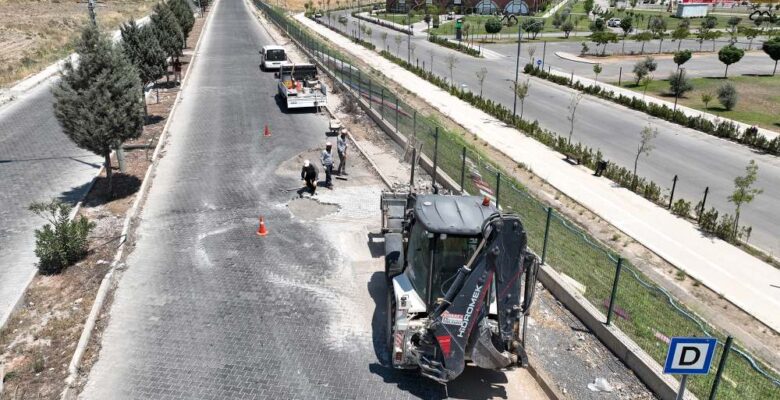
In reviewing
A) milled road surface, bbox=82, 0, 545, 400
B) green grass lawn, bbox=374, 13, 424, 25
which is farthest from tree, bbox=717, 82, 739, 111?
green grass lawn, bbox=374, 13, 424, 25

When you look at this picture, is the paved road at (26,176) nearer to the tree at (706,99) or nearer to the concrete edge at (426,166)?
the concrete edge at (426,166)

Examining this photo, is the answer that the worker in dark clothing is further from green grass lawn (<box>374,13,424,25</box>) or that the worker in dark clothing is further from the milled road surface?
green grass lawn (<box>374,13,424,25</box>)

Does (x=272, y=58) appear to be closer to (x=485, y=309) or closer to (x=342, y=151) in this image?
(x=342, y=151)

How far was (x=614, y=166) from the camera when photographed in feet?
81.7

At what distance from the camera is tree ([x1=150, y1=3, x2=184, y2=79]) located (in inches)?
1372

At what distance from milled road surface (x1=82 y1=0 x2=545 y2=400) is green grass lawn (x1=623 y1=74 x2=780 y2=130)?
28.2m

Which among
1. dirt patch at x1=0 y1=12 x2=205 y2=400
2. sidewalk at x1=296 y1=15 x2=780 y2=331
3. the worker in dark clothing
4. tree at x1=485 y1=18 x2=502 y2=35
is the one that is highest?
tree at x1=485 y1=18 x2=502 y2=35

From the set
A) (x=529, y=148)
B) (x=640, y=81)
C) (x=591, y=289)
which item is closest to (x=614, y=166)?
(x=529, y=148)

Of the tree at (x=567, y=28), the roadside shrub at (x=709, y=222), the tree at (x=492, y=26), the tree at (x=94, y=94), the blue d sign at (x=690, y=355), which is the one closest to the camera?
the blue d sign at (x=690, y=355)

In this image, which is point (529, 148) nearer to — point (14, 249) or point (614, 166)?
point (614, 166)

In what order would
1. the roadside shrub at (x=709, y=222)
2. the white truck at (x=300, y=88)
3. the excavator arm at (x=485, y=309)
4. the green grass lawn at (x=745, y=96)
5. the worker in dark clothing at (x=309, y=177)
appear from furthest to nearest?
the green grass lawn at (x=745, y=96) < the white truck at (x=300, y=88) < the roadside shrub at (x=709, y=222) < the worker in dark clothing at (x=309, y=177) < the excavator arm at (x=485, y=309)

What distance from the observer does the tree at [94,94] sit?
16422mm

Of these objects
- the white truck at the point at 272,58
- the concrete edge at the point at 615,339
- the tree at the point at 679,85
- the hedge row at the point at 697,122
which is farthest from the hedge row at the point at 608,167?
the tree at the point at 679,85

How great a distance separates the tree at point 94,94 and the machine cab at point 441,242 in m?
11.7
